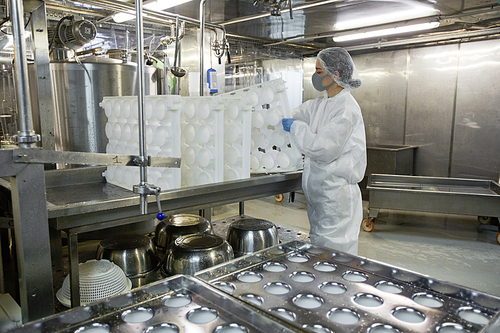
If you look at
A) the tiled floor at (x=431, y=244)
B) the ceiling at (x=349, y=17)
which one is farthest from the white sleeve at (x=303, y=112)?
the tiled floor at (x=431, y=244)

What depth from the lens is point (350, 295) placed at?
0.99 m

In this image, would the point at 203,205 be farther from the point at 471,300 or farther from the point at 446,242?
the point at 446,242

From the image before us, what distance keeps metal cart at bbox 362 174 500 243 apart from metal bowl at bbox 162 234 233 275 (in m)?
2.71

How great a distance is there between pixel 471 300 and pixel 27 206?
1162mm

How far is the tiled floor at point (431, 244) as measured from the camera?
9.73 ft

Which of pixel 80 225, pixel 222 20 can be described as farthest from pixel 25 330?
pixel 222 20

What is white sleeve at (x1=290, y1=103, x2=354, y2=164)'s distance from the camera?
1.88 meters

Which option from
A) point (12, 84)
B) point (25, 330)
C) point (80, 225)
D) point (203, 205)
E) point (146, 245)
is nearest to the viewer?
point (25, 330)

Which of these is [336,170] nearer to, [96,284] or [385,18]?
[96,284]

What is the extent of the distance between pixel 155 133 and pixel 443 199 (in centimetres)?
319

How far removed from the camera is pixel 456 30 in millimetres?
4781

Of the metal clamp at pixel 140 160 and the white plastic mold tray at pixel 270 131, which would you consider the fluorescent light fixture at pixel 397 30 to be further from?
the metal clamp at pixel 140 160

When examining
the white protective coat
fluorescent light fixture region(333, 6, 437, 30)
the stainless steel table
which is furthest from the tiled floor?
fluorescent light fixture region(333, 6, 437, 30)

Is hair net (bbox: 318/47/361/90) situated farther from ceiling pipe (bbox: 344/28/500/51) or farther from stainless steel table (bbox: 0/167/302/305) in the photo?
ceiling pipe (bbox: 344/28/500/51)
